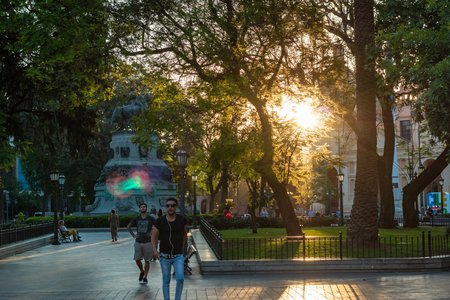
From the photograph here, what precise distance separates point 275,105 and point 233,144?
2.21 meters

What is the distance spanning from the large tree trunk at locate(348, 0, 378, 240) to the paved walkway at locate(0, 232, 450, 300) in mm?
4609

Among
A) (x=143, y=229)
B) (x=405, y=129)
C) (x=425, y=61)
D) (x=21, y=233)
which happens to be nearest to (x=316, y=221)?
(x=21, y=233)

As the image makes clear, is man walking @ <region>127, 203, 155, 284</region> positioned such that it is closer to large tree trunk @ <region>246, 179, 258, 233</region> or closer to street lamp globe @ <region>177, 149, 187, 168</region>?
street lamp globe @ <region>177, 149, 187, 168</region>

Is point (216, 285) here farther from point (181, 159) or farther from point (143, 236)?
point (181, 159)

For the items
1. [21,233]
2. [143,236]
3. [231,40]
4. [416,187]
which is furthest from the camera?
[416,187]

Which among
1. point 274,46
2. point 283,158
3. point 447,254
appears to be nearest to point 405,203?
point 283,158

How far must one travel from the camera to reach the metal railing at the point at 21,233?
29.2 m

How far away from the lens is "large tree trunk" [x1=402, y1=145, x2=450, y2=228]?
125 feet

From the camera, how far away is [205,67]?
2734 centimetres

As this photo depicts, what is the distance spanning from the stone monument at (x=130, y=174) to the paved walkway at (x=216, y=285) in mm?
28334

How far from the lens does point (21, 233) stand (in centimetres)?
3228

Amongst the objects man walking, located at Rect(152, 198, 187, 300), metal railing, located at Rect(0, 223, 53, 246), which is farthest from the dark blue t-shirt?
metal railing, located at Rect(0, 223, 53, 246)

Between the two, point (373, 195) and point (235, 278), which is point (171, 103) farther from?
point (235, 278)

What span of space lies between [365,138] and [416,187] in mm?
16979
